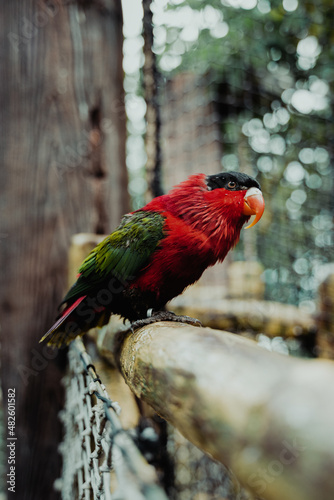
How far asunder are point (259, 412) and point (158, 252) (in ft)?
2.02

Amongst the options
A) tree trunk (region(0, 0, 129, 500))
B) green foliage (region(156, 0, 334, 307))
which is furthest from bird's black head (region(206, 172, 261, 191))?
green foliage (region(156, 0, 334, 307))

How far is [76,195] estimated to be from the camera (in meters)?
1.00

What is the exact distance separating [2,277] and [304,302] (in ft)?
6.76

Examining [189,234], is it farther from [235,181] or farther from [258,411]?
[258,411]

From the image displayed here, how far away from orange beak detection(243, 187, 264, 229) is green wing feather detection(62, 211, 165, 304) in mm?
195

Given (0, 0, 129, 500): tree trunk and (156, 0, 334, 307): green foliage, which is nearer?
(0, 0, 129, 500): tree trunk

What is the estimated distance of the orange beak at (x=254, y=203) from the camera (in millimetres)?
846

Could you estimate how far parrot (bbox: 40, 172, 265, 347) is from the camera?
2.65 ft

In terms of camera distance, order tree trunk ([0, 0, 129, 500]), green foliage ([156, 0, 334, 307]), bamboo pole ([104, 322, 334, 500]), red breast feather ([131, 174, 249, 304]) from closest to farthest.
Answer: bamboo pole ([104, 322, 334, 500]) < red breast feather ([131, 174, 249, 304]) < tree trunk ([0, 0, 129, 500]) < green foliage ([156, 0, 334, 307])

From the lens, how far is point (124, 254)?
824 mm

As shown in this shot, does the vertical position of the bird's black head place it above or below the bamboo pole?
above

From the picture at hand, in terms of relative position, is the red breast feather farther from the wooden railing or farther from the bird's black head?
the wooden railing

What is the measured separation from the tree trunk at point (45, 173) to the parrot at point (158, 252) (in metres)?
0.13

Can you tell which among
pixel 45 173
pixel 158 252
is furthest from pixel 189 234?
pixel 45 173
